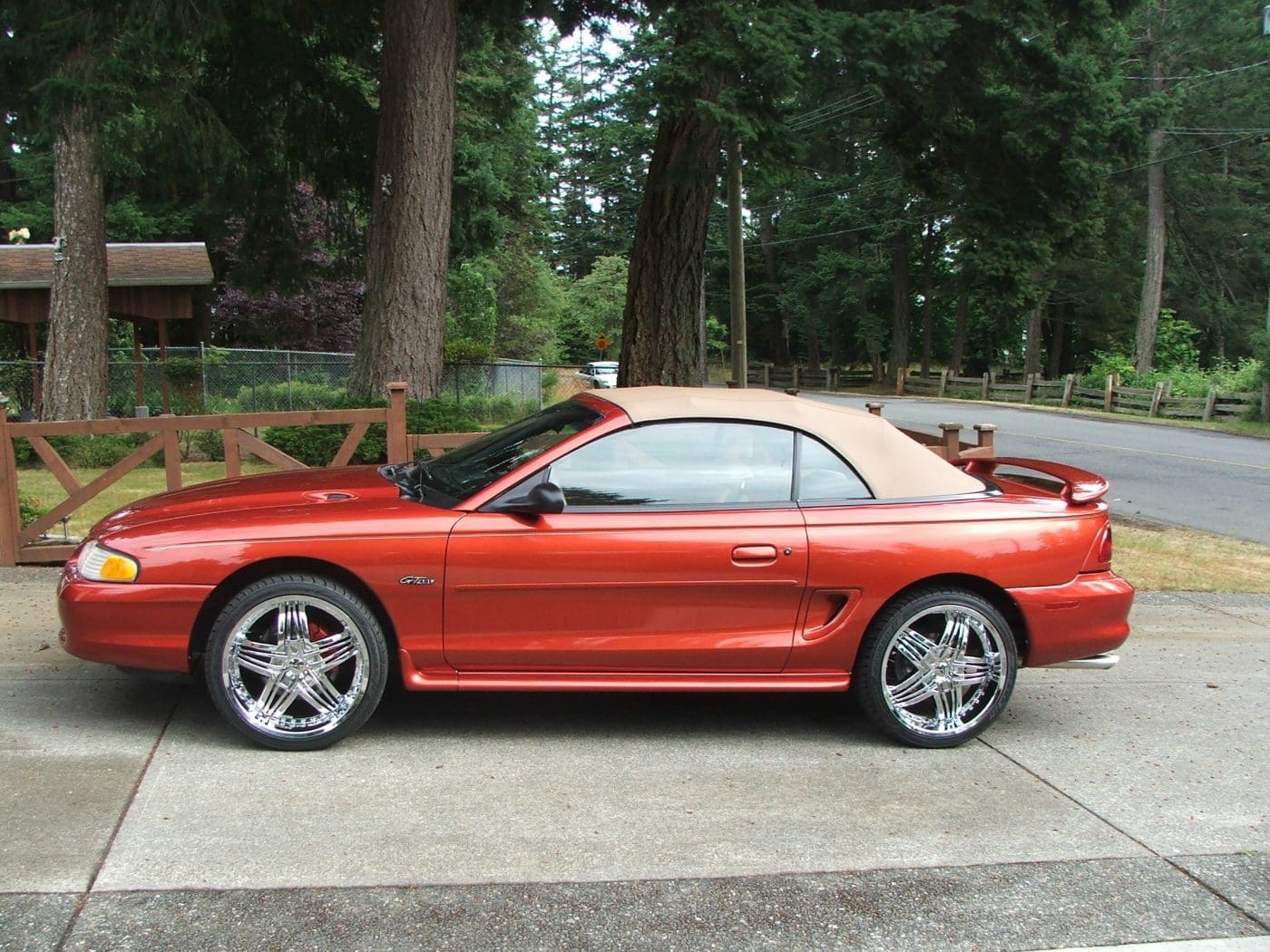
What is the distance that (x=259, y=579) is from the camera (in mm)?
4508

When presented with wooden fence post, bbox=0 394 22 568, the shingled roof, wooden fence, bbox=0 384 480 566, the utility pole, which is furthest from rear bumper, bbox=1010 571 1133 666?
the shingled roof

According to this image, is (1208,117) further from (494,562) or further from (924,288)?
(494,562)

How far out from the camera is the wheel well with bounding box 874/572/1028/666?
480 centimetres

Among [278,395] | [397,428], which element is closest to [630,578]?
[397,428]

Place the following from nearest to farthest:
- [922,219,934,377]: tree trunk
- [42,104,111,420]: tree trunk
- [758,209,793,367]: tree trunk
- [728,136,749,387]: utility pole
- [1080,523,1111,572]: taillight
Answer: [1080,523,1111,572]: taillight < [728,136,749,387]: utility pole < [42,104,111,420]: tree trunk < [922,219,934,377]: tree trunk < [758,209,793,367]: tree trunk

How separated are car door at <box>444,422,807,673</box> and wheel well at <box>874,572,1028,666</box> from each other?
0.50 m

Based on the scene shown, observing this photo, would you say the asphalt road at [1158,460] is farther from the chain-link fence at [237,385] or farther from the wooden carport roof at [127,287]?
the wooden carport roof at [127,287]

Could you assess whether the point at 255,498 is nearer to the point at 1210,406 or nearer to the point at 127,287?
the point at 127,287

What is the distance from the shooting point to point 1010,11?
11984 millimetres

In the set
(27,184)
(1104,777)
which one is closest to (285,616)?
(1104,777)

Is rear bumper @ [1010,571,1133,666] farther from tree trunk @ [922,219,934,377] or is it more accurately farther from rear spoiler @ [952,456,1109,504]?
tree trunk @ [922,219,934,377]

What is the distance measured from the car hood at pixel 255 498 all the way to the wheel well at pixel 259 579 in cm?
22

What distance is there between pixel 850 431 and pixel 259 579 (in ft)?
8.83

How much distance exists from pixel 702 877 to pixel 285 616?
200cm
